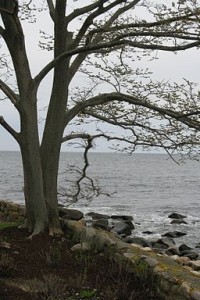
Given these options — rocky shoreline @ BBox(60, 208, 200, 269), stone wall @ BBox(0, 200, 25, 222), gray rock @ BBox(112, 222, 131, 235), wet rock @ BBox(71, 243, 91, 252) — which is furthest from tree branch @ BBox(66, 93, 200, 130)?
gray rock @ BBox(112, 222, 131, 235)

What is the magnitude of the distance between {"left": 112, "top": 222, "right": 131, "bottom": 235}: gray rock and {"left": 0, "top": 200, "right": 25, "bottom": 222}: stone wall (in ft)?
22.0

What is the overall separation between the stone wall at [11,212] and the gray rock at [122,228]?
6.72 meters

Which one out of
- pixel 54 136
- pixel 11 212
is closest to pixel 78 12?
pixel 54 136

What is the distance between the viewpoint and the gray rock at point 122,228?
787 inches

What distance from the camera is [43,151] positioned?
10031 millimetres

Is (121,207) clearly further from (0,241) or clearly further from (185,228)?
(0,241)

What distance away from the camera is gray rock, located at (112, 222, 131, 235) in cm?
2000

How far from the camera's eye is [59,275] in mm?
7059

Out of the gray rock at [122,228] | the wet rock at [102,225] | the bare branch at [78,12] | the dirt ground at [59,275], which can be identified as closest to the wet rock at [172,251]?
the wet rock at [102,225]

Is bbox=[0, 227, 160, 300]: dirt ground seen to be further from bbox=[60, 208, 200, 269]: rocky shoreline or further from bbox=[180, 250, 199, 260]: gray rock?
bbox=[180, 250, 199, 260]: gray rock

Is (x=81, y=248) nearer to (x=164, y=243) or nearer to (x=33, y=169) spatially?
(x=33, y=169)

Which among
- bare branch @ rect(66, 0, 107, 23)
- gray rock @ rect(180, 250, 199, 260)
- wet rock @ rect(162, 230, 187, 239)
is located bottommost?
wet rock @ rect(162, 230, 187, 239)

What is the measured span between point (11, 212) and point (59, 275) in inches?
264

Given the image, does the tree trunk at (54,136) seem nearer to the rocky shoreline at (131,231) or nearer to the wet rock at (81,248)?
the rocky shoreline at (131,231)
